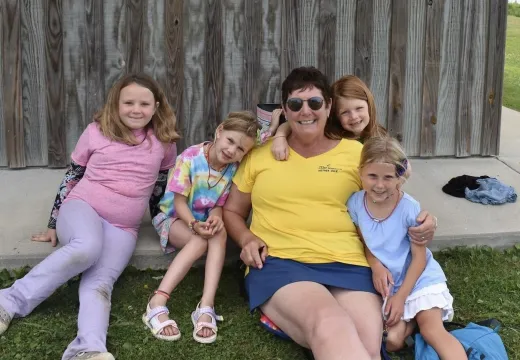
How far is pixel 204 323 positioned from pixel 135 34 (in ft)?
8.60

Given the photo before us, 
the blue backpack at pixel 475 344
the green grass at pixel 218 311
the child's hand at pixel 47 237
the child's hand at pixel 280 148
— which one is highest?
the child's hand at pixel 280 148

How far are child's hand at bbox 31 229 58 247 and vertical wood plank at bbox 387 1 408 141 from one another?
9.37ft

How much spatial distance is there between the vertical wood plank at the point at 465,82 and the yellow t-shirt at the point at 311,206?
2491mm

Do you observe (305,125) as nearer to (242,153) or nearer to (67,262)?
(242,153)

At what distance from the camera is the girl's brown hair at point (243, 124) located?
3.78 meters

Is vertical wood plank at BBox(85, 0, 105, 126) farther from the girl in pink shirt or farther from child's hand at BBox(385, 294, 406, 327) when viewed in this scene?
child's hand at BBox(385, 294, 406, 327)

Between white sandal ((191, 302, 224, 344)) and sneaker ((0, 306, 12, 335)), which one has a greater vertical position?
sneaker ((0, 306, 12, 335))

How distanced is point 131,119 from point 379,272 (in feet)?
5.24

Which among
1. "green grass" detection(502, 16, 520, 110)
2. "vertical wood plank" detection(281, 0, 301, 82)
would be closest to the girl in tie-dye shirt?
"vertical wood plank" detection(281, 0, 301, 82)

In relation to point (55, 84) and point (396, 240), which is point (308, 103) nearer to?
point (396, 240)

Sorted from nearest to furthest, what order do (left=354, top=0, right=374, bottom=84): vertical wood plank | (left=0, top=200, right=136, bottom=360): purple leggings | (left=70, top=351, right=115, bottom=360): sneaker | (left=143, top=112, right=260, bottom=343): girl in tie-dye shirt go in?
(left=70, top=351, right=115, bottom=360): sneaker
(left=0, top=200, right=136, bottom=360): purple leggings
(left=143, top=112, right=260, bottom=343): girl in tie-dye shirt
(left=354, top=0, right=374, bottom=84): vertical wood plank

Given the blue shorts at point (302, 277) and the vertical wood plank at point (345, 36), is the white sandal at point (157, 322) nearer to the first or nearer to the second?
the blue shorts at point (302, 277)

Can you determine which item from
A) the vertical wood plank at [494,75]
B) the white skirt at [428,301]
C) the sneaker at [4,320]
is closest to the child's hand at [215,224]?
the white skirt at [428,301]

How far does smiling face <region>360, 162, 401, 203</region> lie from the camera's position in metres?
3.44
